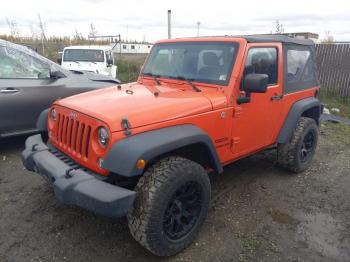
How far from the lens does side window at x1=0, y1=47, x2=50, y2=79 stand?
4896mm

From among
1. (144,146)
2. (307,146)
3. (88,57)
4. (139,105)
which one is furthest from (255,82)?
(88,57)

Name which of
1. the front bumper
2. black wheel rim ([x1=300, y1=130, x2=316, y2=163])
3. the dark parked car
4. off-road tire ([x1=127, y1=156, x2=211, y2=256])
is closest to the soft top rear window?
black wheel rim ([x1=300, y1=130, x2=316, y2=163])

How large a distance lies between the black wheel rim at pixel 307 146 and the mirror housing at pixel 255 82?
1.72 m

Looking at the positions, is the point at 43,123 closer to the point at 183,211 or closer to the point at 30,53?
the point at 183,211

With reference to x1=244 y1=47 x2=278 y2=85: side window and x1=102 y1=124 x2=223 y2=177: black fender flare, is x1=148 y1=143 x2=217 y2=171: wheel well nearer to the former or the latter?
x1=102 y1=124 x2=223 y2=177: black fender flare

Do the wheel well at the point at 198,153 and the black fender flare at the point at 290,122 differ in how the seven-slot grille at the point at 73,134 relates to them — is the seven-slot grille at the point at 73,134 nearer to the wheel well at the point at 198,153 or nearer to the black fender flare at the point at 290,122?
the wheel well at the point at 198,153

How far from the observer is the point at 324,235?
10.6 ft

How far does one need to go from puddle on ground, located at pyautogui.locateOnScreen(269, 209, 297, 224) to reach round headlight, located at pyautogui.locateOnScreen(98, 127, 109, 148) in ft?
6.48

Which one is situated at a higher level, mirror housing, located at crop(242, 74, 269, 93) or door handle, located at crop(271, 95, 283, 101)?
mirror housing, located at crop(242, 74, 269, 93)

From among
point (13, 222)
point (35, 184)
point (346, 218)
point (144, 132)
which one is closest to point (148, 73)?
point (144, 132)

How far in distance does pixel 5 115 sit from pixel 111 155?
2.99 m

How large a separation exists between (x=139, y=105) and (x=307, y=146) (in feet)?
9.51

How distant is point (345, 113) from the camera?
8.81 metres

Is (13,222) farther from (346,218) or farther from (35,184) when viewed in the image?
(346,218)
